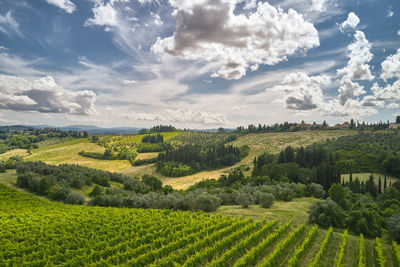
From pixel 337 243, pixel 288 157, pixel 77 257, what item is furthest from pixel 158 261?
pixel 288 157

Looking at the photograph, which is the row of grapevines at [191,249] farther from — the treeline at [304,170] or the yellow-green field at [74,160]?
the yellow-green field at [74,160]

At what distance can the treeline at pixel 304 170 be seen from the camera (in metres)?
75.9

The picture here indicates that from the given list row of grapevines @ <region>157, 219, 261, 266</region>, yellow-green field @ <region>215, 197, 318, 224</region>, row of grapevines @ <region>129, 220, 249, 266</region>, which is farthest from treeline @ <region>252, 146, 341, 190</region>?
row of grapevines @ <region>129, 220, 249, 266</region>

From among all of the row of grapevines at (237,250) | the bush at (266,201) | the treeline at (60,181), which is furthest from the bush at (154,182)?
the row of grapevines at (237,250)

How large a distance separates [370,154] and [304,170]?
52268mm

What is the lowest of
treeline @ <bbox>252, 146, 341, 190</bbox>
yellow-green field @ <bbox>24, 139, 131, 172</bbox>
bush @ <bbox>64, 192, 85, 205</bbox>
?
yellow-green field @ <bbox>24, 139, 131, 172</bbox>

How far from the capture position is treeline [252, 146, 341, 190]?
75.9 metres

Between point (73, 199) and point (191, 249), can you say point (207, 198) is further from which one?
point (73, 199)

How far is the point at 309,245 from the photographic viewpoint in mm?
28641

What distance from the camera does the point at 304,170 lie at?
9331 centimetres

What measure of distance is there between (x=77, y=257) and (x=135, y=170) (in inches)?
5080

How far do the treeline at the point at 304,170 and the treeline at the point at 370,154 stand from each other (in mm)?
8981

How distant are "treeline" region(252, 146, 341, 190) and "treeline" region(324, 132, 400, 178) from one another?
8.98m

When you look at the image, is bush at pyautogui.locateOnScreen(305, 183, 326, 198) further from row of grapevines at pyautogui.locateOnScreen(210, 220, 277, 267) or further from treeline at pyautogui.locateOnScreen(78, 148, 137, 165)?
treeline at pyautogui.locateOnScreen(78, 148, 137, 165)
